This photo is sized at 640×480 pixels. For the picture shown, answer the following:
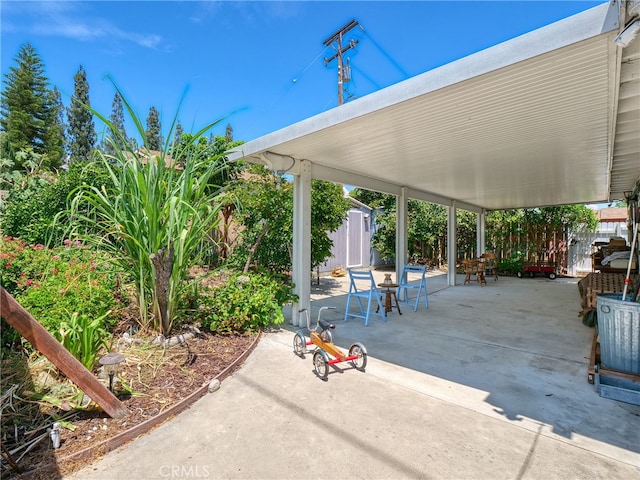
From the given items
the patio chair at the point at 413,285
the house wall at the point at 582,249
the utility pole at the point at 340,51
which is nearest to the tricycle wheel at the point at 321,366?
the patio chair at the point at 413,285

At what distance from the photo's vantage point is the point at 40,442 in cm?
182

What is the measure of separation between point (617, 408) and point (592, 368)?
17.6 inches

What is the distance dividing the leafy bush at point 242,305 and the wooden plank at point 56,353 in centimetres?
156

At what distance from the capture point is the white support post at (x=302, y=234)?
14.6 ft

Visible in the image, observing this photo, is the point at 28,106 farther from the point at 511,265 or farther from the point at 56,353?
the point at 511,265

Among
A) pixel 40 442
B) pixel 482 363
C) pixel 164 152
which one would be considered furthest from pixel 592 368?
pixel 164 152

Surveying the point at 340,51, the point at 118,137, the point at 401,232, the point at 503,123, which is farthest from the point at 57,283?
the point at 340,51

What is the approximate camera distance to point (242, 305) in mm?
3791

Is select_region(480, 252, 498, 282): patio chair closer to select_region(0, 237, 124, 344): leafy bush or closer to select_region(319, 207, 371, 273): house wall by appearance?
select_region(319, 207, 371, 273): house wall

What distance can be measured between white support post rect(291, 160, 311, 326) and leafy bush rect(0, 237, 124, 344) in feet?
7.26

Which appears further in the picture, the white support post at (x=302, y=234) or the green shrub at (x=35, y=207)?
the green shrub at (x=35, y=207)

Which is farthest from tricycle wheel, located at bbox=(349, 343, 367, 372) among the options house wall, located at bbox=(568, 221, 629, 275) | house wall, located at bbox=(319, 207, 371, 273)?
house wall, located at bbox=(568, 221, 629, 275)

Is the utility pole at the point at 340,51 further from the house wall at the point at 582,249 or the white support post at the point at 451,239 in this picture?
the house wall at the point at 582,249

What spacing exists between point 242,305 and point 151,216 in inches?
59.6
